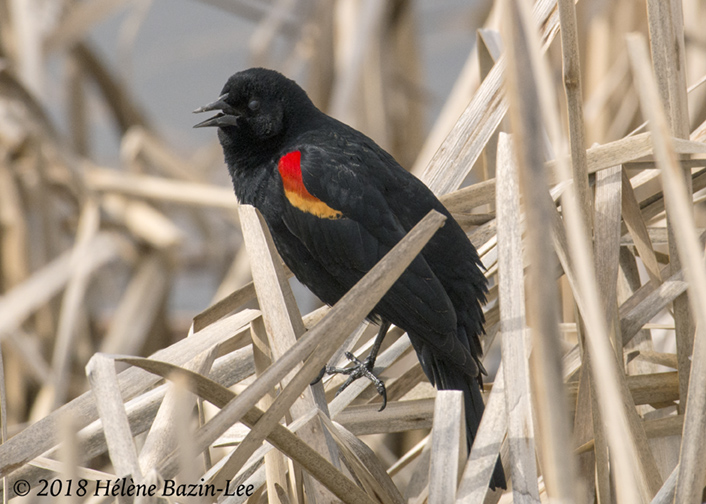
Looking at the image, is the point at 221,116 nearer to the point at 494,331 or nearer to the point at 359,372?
the point at 359,372

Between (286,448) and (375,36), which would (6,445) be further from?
(375,36)

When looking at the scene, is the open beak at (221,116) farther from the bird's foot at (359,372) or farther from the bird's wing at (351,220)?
the bird's foot at (359,372)

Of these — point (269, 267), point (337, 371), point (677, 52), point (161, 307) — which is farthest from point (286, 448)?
point (161, 307)

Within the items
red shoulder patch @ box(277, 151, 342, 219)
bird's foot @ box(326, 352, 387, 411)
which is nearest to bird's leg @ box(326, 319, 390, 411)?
bird's foot @ box(326, 352, 387, 411)

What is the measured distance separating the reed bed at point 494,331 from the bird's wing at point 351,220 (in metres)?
0.15

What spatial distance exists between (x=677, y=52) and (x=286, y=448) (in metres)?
1.03

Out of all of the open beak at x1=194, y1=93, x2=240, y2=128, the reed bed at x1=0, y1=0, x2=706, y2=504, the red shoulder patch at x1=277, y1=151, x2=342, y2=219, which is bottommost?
the reed bed at x1=0, y1=0, x2=706, y2=504

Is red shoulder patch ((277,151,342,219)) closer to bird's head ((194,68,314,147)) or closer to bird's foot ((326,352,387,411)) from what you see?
bird's head ((194,68,314,147))

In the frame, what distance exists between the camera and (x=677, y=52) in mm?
1374

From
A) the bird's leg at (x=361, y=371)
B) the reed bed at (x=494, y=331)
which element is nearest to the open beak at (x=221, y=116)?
the reed bed at (x=494, y=331)

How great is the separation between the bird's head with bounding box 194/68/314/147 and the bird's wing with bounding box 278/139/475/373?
→ 0.67 ft

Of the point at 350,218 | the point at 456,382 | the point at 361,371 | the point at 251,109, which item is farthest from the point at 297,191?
the point at 456,382

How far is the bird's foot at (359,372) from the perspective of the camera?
5.25 ft

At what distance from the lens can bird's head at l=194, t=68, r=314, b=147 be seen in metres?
2.00
